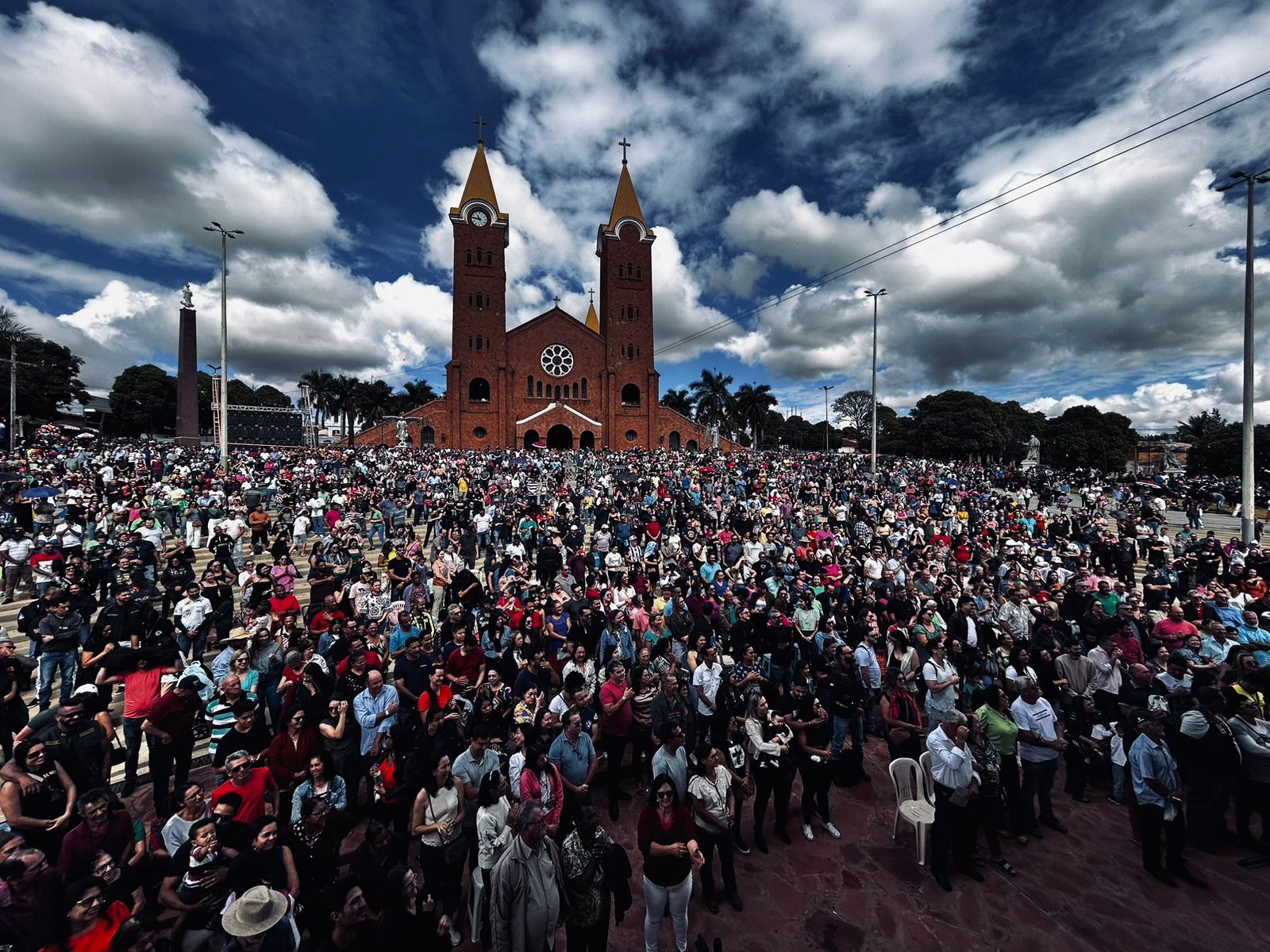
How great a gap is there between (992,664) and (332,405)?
275 ft

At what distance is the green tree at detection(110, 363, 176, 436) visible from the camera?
193 feet

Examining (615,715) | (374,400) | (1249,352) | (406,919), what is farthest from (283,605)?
(374,400)

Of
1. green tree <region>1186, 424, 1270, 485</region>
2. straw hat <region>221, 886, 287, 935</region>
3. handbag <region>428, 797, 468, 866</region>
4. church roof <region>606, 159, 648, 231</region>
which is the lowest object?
handbag <region>428, 797, 468, 866</region>

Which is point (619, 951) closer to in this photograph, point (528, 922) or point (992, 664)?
point (528, 922)

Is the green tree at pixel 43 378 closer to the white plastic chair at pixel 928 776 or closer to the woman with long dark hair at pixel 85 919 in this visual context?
the woman with long dark hair at pixel 85 919

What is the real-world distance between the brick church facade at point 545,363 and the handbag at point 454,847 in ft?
142

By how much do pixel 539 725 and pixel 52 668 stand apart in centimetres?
647

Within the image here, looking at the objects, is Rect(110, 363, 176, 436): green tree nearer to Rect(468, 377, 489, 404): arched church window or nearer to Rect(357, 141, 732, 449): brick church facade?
Rect(357, 141, 732, 449): brick church facade

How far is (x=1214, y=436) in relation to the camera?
4116 centimetres

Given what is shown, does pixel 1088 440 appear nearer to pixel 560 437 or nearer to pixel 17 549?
pixel 560 437

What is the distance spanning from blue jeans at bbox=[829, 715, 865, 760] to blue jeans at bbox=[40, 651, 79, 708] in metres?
9.37

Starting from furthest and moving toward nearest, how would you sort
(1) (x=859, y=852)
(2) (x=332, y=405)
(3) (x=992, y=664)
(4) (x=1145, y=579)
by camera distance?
(2) (x=332, y=405) < (4) (x=1145, y=579) < (3) (x=992, y=664) < (1) (x=859, y=852)

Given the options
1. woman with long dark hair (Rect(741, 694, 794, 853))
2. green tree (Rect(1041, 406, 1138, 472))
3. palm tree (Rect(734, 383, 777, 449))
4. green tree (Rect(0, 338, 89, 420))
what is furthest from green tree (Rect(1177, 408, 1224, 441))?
green tree (Rect(0, 338, 89, 420))

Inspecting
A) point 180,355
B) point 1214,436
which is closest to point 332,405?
point 180,355
